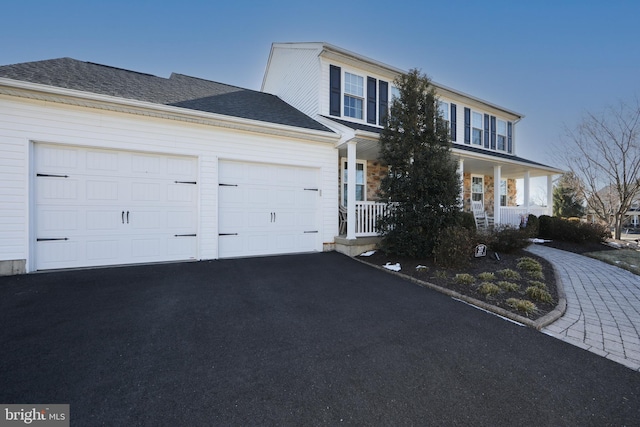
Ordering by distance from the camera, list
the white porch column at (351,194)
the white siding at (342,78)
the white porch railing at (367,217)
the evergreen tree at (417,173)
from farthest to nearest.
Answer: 1. the white siding at (342,78)
2. the white porch railing at (367,217)
3. the white porch column at (351,194)
4. the evergreen tree at (417,173)

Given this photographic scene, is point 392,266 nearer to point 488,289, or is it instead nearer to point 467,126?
point 488,289

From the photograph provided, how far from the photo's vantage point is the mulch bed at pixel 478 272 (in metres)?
3.85

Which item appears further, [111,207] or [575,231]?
[575,231]

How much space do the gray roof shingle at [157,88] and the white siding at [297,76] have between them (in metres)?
0.52

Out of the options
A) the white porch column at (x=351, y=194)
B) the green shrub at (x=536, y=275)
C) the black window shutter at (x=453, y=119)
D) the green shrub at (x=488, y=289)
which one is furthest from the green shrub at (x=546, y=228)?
the white porch column at (x=351, y=194)

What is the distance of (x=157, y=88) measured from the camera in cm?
658

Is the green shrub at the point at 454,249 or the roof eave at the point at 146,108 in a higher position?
the roof eave at the point at 146,108

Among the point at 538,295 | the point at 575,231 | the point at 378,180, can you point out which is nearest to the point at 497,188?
the point at 575,231

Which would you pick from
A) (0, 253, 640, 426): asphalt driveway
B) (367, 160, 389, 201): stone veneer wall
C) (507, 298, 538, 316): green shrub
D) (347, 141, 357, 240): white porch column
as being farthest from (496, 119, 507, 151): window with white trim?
(0, 253, 640, 426): asphalt driveway

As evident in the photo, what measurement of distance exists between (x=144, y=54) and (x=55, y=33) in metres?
2.14

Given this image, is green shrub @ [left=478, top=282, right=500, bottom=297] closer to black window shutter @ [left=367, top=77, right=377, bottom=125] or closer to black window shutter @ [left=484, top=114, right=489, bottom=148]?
black window shutter @ [left=367, top=77, right=377, bottom=125]

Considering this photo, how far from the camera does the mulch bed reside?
3.85 m

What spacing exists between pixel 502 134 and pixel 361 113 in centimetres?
840

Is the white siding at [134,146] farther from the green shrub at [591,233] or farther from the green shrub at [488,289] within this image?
the green shrub at [591,233]
